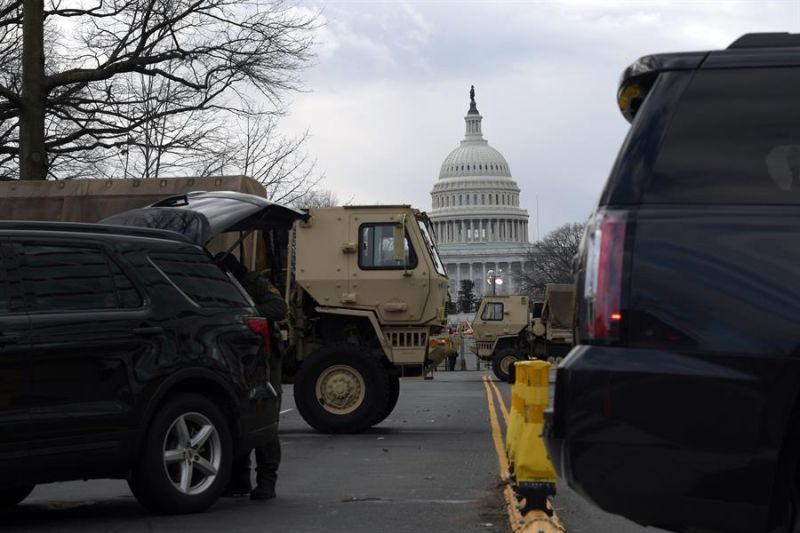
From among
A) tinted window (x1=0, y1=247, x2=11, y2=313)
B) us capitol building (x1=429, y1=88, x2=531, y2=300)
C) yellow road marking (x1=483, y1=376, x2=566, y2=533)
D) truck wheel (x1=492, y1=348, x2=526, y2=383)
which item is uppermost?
us capitol building (x1=429, y1=88, x2=531, y2=300)

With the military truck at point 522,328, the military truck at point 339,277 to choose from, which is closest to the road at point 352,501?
the military truck at point 339,277

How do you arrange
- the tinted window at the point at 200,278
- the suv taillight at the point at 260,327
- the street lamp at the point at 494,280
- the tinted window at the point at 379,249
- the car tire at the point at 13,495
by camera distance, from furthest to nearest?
the street lamp at the point at 494,280, the tinted window at the point at 379,249, the suv taillight at the point at 260,327, the car tire at the point at 13,495, the tinted window at the point at 200,278

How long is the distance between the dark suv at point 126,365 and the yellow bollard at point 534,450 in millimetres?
2111

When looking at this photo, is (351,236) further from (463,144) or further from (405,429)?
(463,144)

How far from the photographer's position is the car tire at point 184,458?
27.2ft

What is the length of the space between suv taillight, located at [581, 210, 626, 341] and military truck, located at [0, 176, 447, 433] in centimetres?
1177

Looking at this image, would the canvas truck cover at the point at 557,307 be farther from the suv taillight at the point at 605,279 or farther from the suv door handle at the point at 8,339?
the suv taillight at the point at 605,279

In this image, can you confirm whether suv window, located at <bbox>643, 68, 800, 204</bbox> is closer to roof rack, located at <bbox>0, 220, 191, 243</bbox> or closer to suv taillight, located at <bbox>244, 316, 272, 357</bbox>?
roof rack, located at <bbox>0, 220, 191, 243</bbox>

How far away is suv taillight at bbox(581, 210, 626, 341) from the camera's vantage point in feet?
15.4

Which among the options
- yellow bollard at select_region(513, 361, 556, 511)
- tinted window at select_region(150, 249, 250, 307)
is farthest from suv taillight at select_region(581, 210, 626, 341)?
tinted window at select_region(150, 249, 250, 307)

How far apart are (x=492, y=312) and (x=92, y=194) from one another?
25.8 meters

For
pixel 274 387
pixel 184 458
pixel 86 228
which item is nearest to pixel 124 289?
pixel 86 228

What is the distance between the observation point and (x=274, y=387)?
32.7ft

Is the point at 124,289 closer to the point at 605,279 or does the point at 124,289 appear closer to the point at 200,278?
the point at 200,278
